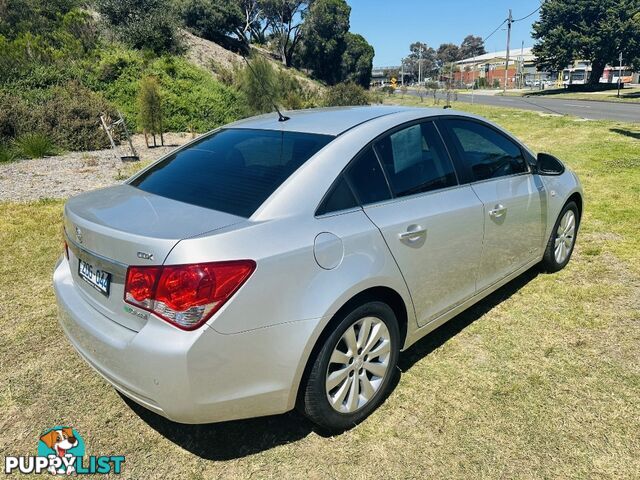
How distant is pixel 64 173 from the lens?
9.67 metres

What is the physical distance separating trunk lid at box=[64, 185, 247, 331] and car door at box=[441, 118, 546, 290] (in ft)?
5.99

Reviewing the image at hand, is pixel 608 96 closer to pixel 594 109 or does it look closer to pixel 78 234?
pixel 594 109

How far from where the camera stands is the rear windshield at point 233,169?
2.35 meters

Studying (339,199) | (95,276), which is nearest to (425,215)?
(339,199)

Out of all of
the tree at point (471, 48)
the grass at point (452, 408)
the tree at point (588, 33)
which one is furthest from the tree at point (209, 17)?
the tree at point (471, 48)

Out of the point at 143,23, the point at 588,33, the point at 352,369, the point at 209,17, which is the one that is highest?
the point at 209,17

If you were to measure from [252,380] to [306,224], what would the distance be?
28.9 inches

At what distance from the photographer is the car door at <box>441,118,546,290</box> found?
3.25 metres

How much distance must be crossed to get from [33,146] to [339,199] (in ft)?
37.1

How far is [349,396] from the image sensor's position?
2.50 m

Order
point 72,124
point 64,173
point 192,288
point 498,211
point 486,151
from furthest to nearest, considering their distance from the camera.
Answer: point 72,124 < point 64,173 < point 486,151 < point 498,211 < point 192,288

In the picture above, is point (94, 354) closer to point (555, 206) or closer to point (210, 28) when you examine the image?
point (555, 206)

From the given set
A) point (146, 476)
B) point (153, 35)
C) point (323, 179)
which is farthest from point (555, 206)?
point (153, 35)

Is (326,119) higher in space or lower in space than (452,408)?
higher
